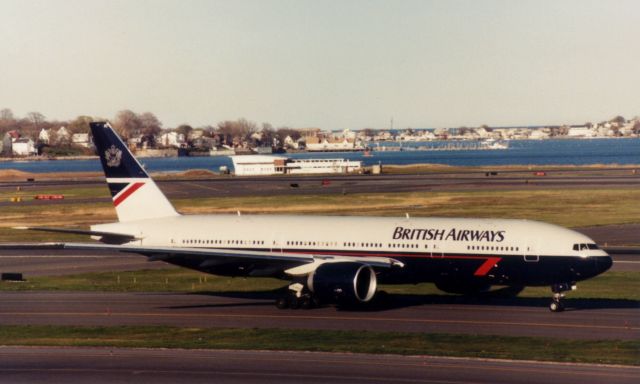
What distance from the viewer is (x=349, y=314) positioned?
1663 inches

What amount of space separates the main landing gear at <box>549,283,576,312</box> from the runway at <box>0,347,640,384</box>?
10730 mm

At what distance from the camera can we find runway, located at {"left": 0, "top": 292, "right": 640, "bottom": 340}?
125ft

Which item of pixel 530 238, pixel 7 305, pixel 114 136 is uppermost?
pixel 114 136

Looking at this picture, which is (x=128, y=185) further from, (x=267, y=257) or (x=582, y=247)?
(x=582, y=247)

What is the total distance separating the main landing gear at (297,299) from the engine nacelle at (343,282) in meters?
1.22

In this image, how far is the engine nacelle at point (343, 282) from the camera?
41156 mm

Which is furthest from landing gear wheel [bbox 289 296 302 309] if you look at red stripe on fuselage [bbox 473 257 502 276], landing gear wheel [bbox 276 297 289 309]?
red stripe on fuselage [bbox 473 257 502 276]

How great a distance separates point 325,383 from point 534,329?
12.7m

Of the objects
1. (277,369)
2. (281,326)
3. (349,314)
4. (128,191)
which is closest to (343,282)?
(349,314)

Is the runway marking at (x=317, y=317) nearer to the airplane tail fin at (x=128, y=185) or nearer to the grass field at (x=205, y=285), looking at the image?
the grass field at (x=205, y=285)

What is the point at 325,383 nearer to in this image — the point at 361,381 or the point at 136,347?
the point at 361,381

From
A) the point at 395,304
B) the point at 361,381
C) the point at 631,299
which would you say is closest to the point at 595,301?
the point at 631,299

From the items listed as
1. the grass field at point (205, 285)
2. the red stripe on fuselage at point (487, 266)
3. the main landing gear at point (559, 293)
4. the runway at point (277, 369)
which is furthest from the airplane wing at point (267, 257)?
the runway at point (277, 369)

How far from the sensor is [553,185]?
13288cm
